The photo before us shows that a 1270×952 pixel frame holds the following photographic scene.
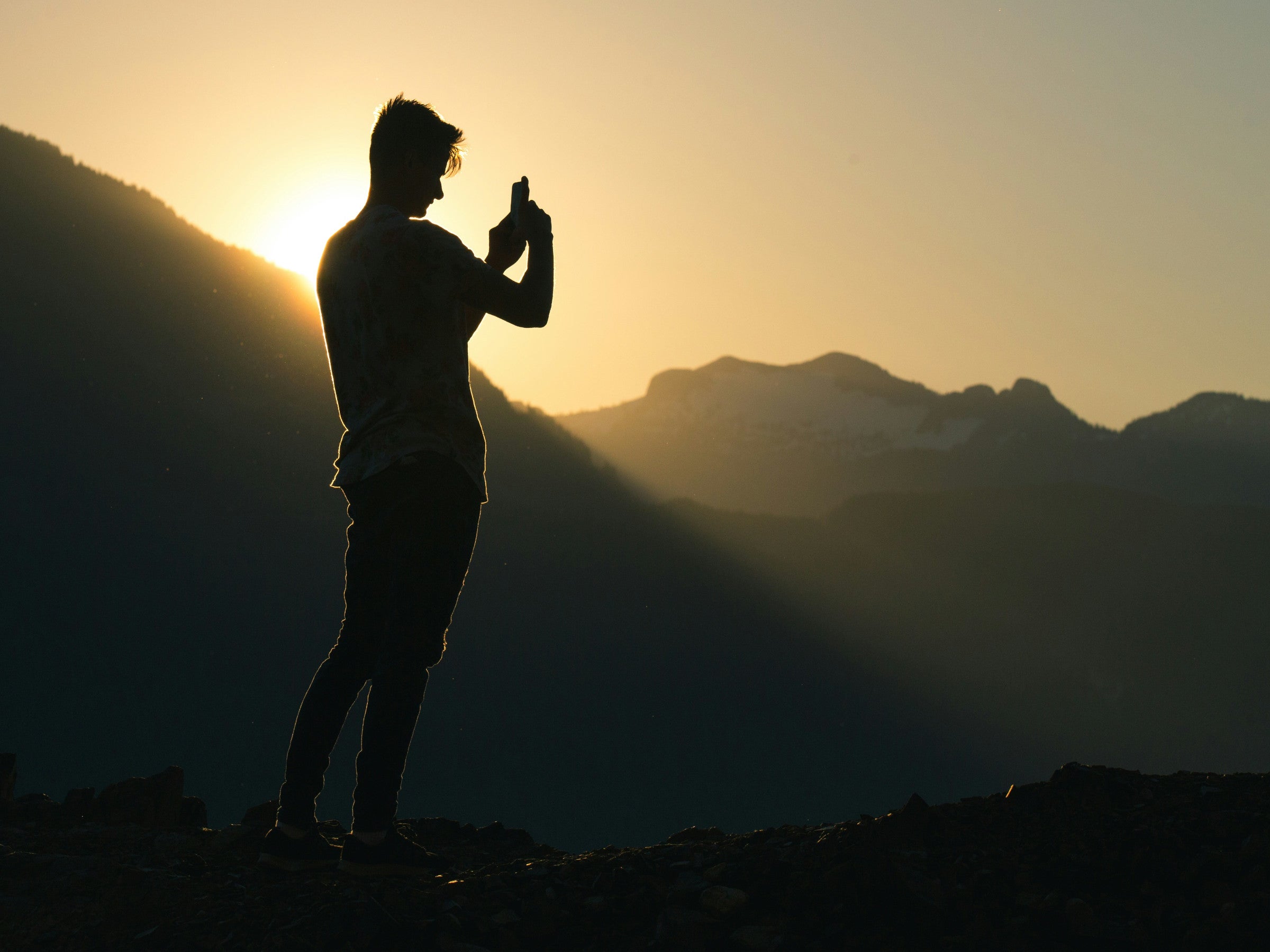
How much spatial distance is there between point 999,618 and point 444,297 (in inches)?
5592

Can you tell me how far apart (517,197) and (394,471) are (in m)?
1.30

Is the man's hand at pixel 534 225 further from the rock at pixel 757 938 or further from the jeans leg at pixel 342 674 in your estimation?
the rock at pixel 757 938

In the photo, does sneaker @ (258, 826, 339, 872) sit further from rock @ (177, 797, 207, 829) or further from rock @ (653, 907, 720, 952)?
rock @ (177, 797, 207, 829)

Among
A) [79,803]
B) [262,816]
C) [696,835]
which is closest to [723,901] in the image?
[696,835]

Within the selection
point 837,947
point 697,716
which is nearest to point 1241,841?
point 837,947

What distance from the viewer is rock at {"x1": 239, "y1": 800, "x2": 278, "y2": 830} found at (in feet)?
14.8

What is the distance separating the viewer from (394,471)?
3.48m

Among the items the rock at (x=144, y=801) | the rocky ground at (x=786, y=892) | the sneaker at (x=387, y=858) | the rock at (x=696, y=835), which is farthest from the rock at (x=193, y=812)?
the rock at (x=696, y=835)

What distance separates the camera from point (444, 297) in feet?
11.6

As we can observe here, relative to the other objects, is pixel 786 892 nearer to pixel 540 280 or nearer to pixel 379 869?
pixel 379 869

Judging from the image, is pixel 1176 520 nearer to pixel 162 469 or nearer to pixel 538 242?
pixel 162 469

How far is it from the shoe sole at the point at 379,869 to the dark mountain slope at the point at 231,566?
54305 mm

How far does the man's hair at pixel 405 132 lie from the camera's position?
3.75 metres

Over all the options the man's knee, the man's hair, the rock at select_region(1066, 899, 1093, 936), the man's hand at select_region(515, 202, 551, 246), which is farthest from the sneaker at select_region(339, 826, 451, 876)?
the man's hair
